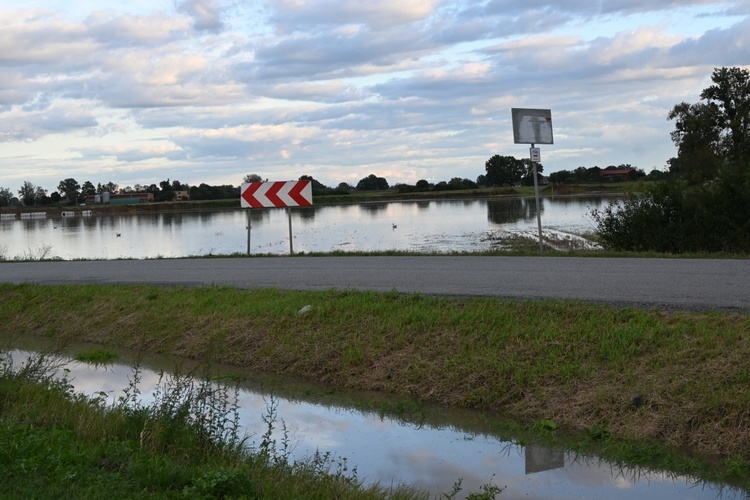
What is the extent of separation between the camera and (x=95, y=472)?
6.16 metres

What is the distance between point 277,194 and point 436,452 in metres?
14.8

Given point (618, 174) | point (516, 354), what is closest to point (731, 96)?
point (516, 354)

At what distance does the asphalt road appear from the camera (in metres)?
11.6

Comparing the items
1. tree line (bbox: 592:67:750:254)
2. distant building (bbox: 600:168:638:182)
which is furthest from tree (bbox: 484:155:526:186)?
tree line (bbox: 592:67:750:254)

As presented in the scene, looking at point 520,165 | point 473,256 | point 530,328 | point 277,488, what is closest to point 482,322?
point 530,328

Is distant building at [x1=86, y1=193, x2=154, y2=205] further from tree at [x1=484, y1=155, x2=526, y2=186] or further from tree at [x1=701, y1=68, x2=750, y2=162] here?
tree at [x1=701, y1=68, x2=750, y2=162]

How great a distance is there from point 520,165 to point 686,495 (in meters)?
122

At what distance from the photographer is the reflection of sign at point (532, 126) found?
66.8 feet

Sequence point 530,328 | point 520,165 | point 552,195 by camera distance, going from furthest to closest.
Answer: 1. point 520,165
2. point 552,195
3. point 530,328

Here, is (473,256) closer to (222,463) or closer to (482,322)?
(482,322)

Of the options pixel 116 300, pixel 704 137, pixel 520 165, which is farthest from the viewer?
pixel 520 165

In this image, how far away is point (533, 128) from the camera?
20609 millimetres

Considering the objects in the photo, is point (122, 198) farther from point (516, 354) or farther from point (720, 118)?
point (516, 354)

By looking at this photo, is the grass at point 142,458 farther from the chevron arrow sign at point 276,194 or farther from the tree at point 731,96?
the tree at point 731,96
